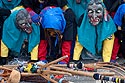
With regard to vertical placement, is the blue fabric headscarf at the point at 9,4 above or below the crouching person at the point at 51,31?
above

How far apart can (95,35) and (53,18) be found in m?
0.47

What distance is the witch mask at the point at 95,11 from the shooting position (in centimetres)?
297

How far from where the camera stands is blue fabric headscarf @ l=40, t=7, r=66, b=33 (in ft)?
9.52

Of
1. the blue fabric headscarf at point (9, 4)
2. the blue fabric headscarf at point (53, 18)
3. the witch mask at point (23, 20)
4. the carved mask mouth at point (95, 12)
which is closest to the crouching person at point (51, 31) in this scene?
the blue fabric headscarf at point (53, 18)

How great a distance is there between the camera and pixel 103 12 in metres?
3.02

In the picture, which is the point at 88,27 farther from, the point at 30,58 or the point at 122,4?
the point at 30,58

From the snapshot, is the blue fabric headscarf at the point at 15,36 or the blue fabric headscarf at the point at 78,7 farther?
the blue fabric headscarf at the point at 78,7

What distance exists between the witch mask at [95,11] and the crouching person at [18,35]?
52 centimetres

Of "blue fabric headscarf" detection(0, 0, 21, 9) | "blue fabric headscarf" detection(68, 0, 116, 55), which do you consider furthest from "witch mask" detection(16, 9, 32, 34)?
"blue fabric headscarf" detection(68, 0, 116, 55)

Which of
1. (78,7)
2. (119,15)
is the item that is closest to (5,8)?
(78,7)

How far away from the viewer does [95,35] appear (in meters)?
3.10

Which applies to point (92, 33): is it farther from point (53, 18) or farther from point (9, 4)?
point (9, 4)

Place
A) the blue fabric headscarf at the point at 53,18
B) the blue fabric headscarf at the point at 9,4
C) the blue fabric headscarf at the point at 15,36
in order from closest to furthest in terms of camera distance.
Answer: the blue fabric headscarf at the point at 53,18
the blue fabric headscarf at the point at 15,36
the blue fabric headscarf at the point at 9,4

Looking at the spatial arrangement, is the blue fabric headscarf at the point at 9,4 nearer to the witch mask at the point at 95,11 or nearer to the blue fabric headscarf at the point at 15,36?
the blue fabric headscarf at the point at 15,36
